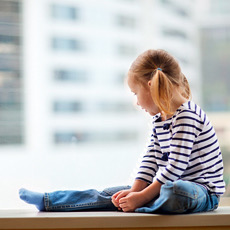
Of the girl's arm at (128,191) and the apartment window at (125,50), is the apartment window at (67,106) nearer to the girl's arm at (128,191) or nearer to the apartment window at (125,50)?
the apartment window at (125,50)

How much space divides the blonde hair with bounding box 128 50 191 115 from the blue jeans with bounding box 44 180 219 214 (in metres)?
0.21

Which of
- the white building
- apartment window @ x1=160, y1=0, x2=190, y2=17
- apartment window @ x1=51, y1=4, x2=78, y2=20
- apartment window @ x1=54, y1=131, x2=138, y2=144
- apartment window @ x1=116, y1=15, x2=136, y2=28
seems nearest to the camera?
apartment window @ x1=160, y1=0, x2=190, y2=17

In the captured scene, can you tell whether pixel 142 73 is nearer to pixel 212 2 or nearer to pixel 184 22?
pixel 212 2

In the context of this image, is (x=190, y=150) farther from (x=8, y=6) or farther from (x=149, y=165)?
(x=8, y=6)

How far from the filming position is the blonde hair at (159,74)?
0.96 metres

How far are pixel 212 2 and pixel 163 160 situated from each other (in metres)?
1.14

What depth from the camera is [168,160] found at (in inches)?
38.4

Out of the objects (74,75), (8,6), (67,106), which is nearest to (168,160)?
(8,6)

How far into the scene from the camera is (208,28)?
196 centimetres

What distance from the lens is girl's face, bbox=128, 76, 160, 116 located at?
1005 mm

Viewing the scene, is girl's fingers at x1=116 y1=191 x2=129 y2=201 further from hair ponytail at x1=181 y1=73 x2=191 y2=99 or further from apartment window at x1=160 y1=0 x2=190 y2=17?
apartment window at x1=160 y1=0 x2=190 y2=17

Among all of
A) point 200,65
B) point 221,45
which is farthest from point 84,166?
point 221,45

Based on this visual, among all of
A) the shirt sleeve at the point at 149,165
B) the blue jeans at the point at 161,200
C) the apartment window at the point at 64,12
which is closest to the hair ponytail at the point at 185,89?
the shirt sleeve at the point at 149,165

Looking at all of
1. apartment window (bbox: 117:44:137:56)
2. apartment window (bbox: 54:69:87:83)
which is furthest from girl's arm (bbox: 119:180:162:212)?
apartment window (bbox: 54:69:87:83)
